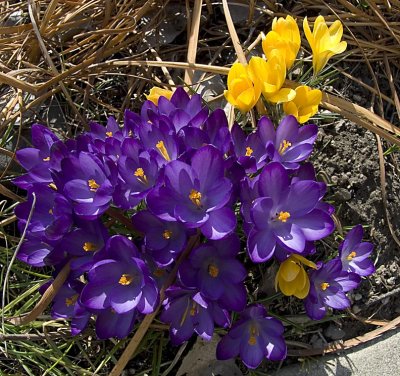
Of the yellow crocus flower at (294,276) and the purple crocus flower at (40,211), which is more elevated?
the purple crocus flower at (40,211)

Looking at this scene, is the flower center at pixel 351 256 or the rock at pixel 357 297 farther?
the rock at pixel 357 297

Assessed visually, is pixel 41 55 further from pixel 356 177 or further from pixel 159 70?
pixel 356 177

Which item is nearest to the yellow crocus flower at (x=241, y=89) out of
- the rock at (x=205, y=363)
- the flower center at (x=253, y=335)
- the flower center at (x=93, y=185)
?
the flower center at (x=93, y=185)

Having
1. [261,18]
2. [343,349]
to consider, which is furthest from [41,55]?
[343,349]

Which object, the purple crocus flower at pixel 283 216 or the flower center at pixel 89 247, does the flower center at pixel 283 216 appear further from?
the flower center at pixel 89 247

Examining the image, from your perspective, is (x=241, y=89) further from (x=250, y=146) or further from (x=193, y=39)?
(x=193, y=39)

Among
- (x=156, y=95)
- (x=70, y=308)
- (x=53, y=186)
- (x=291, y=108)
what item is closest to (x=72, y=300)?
(x=70, y=308)
